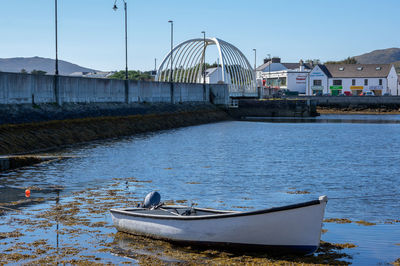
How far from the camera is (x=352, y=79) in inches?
5256

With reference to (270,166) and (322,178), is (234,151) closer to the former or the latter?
(270,166)

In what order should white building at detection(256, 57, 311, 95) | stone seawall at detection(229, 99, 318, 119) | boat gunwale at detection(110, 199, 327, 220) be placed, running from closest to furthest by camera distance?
1. boat gunwale at detection(110, 199, 327, 220)
2. stone seawall at detection(229, 99, 318, 119)
3. white building at detection(256, 57, 311, 95)

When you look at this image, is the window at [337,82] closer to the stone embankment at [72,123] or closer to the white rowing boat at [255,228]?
the stone embankment at [72,123]

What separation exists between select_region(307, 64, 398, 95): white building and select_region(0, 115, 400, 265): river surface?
294ft

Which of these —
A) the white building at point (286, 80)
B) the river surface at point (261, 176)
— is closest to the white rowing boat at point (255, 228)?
the river surface at point (261, 176)

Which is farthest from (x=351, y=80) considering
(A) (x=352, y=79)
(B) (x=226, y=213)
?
(B) (x=226, y=213)

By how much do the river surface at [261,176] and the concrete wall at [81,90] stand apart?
6183 mm

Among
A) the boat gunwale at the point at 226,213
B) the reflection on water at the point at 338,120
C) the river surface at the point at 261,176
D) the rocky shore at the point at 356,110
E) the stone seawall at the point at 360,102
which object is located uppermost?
the stone seawall at the point at 360,102

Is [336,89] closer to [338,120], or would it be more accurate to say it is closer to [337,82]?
[337,82]

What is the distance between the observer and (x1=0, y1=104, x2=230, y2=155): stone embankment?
36312 millimetres

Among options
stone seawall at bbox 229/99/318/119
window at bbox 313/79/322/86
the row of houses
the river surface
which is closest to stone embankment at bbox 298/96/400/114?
stone seawall at bbox 229/99/318/119

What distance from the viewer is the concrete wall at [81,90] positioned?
40575 mm

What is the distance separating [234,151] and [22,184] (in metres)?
20.6

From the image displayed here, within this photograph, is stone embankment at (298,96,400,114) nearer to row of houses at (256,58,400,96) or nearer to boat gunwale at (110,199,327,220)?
row of houses at (256,58,400,96)
